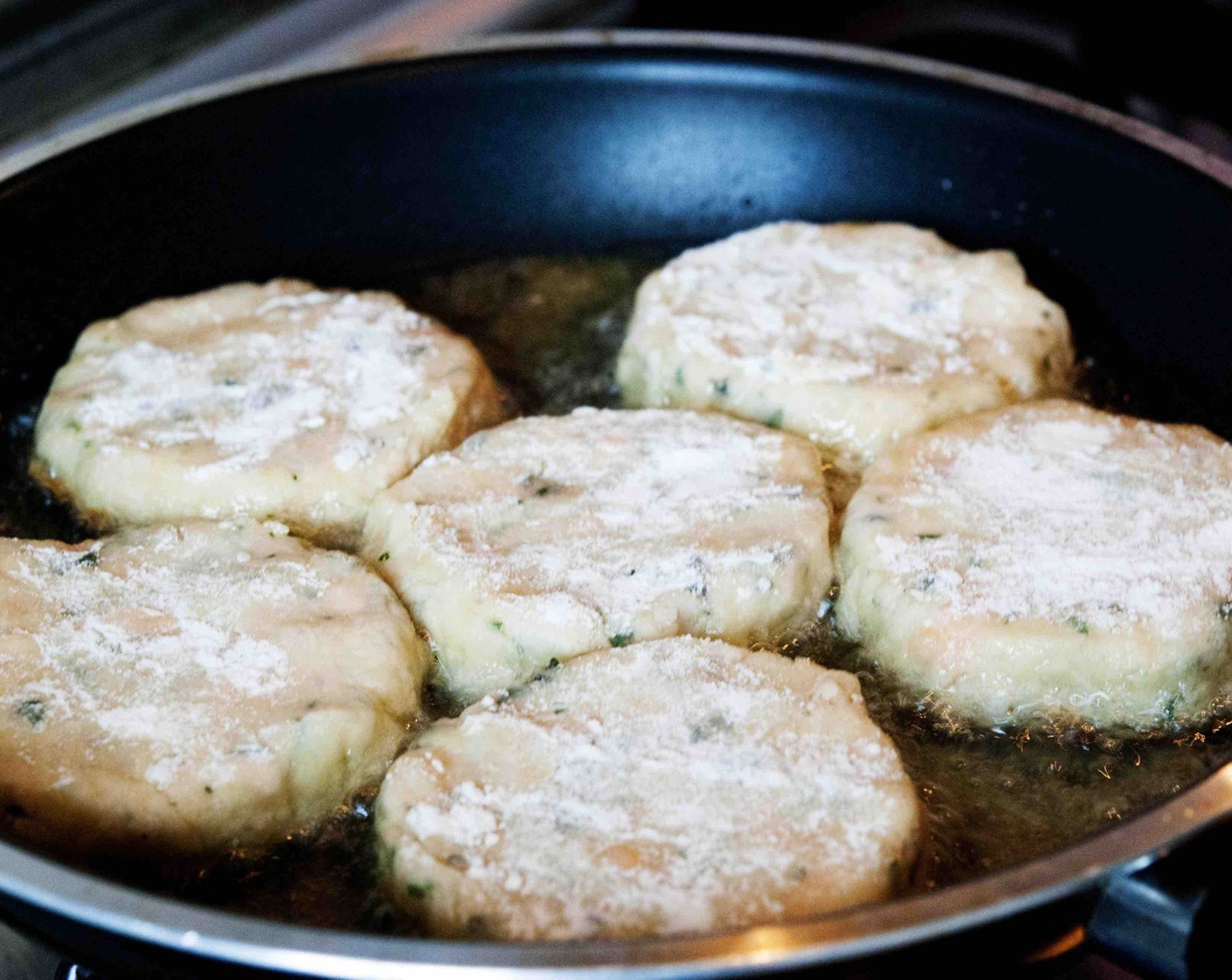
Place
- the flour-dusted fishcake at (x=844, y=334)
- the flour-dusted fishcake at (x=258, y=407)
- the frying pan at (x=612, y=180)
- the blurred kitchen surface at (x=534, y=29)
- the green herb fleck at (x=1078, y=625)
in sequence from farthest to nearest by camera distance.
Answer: the blurred kitchen surface at (x=534, y=29) → the frying pan at (x=612, y=180) → the flour-dusted fishcake at (x=844, y=334) → the flour-dusted fishcake at (x=258, y=407) → the green herb fleck at (x=1078, y=625)

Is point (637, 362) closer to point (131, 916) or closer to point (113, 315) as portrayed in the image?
point (113, 315)

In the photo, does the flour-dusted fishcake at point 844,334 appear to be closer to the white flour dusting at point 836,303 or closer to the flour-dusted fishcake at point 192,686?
the white flour dusting at point 836,303

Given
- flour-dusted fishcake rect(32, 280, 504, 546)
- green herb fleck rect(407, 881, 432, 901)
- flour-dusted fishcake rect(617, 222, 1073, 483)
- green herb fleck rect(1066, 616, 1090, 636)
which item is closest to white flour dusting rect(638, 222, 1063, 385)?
flour-dusted fishcake rect(617, 222, 1073, 483)

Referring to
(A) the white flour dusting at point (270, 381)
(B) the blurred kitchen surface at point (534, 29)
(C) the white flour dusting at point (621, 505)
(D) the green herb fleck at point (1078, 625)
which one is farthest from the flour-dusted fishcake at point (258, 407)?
(D) the green herb fleck at point (1078, 625)

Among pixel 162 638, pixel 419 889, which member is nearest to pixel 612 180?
pixel 162 638

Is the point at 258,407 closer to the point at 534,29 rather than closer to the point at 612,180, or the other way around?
the point at 612,180

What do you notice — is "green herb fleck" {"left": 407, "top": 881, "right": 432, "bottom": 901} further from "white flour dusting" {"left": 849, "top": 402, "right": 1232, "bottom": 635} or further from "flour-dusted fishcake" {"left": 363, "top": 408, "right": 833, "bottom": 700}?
"white flour dusting" {"left": 849, "top": 402, "right": 1232, "bottom": 635}

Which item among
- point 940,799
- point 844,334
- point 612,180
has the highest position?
point 612,180
